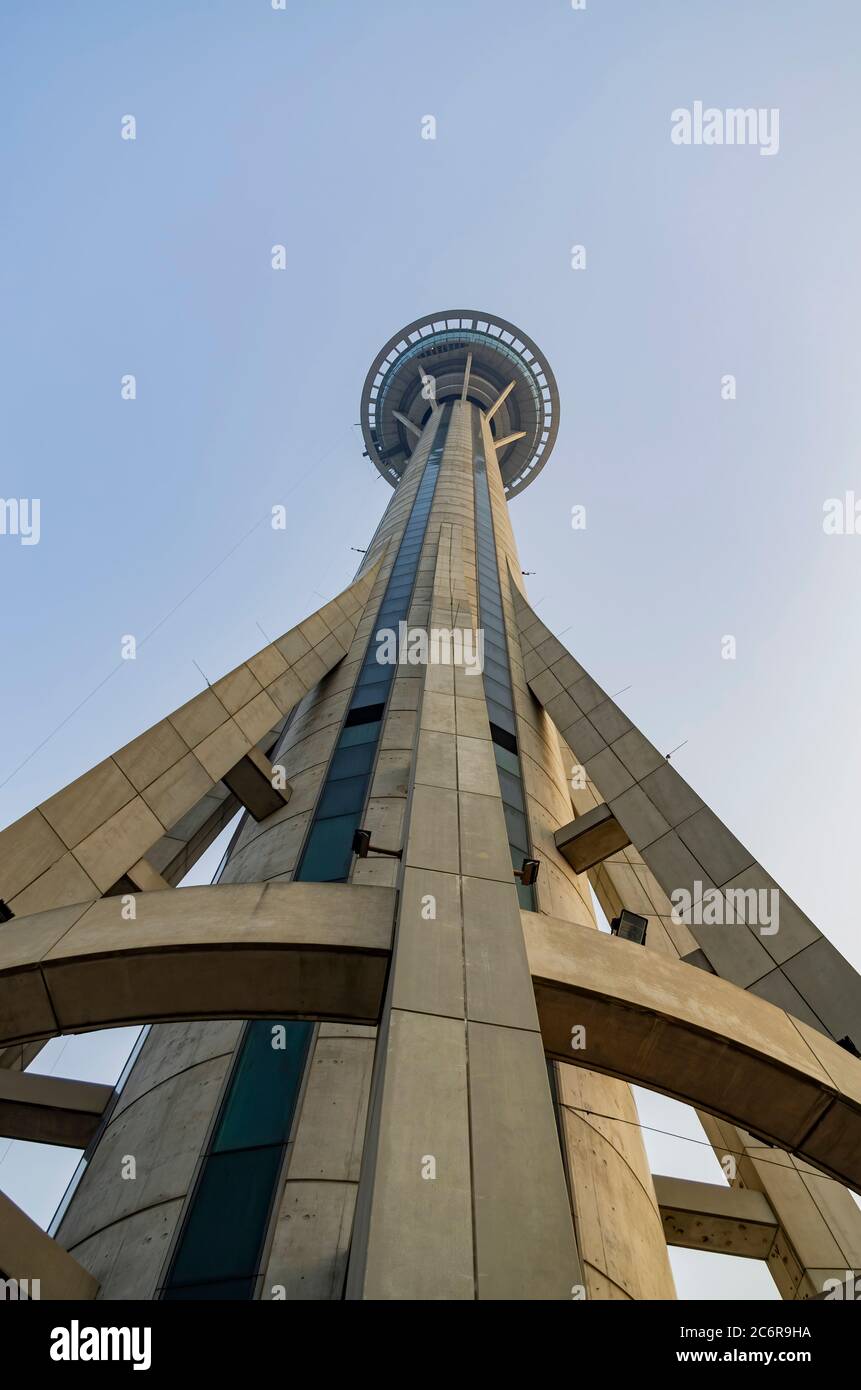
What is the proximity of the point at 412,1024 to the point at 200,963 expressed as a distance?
204cm

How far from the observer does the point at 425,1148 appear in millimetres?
4879

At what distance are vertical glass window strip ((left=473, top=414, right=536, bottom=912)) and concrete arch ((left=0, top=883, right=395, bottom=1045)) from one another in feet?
13.4

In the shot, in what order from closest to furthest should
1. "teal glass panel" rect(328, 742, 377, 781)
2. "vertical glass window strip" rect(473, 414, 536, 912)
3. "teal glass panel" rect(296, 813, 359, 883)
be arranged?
"teal glass panel" rect(296, 813, 359, 883) → "vertical glass window strip" rect(473, 414, 536, 912) → "teal glass panel" rect(328, 742, 377, 781)

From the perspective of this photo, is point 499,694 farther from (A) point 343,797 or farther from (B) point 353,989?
(B) point 353,989

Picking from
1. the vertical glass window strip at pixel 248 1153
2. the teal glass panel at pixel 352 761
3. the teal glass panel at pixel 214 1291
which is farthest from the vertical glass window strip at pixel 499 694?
the teal glass panel at pixel 214 1291

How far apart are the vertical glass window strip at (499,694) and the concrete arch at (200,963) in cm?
410

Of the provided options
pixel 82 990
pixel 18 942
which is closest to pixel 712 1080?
pixel 82 990

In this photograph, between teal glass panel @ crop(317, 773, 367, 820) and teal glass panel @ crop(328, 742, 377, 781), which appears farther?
teal glass panel @ crop(328, 742, 377, 781)

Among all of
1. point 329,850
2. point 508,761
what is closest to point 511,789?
point 508,761

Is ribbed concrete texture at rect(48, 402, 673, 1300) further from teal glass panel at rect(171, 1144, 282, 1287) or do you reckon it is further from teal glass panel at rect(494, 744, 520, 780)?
teal glass panel at rect(494, 744, 520, 780)

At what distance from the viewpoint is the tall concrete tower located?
→ 5.28 m

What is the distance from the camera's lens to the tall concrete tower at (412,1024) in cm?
528

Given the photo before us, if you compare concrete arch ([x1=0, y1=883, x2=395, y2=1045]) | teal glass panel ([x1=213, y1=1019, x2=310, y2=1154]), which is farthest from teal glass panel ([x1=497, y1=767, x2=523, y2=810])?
concrete arch ([x1=0, y1=883, x2=395, y2=1045])
